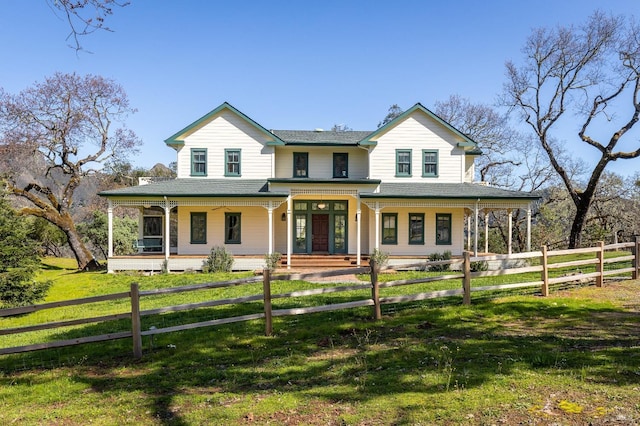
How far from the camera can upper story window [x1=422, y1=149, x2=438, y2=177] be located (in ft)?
77.2

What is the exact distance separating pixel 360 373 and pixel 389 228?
57.4 feet

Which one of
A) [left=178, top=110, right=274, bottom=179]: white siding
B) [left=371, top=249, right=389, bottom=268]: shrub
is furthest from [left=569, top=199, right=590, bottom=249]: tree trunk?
[left=178, top=110, right=274, bottom=179]: white siding

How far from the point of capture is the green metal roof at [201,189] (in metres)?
20.5

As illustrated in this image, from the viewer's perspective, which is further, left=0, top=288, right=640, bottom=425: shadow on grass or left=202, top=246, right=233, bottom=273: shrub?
left=202, top=246, right=233, bottom=273: shrub

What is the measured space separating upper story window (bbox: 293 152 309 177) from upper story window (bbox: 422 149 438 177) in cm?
657

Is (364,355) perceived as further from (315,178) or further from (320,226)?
(320,226)

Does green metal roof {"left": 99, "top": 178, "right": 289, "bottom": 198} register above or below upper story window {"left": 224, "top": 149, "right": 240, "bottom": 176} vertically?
below

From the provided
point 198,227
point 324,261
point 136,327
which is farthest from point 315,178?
point 136,327

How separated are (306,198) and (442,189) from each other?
7.27m

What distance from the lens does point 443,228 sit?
23.0 metres

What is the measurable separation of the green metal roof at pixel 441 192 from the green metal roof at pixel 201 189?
17.4 ft

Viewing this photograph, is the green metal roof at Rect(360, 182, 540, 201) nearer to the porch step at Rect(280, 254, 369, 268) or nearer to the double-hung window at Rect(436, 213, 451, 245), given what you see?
the double-hung window at Rect(436, 213, 451, 245)

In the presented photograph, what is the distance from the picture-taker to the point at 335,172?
24.2m

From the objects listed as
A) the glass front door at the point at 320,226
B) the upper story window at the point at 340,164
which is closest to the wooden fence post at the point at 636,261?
the glass front door at the point at 320,226
